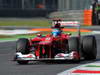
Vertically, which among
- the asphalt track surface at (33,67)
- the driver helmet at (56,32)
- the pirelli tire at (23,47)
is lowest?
the asphalt track surface at (33,67)

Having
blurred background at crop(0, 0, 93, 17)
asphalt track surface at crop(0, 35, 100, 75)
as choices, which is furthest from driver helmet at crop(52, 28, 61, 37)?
blurred background at crop(0, 0, 93, 17)

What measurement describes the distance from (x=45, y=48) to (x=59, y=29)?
1007 millimetres

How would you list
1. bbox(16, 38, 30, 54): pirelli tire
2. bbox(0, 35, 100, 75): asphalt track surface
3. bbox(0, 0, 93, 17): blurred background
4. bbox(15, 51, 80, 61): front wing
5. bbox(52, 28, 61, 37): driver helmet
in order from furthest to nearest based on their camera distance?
1. bbox(0, 0, 93, 17): blurred background
2. bbox(52, 28, 61, 37): driver helmet
3. bbox(16, 38, 30, 54): pirelli tire
4. bbox(15, 51, 80, 61): front wing
5. bbox(0, 35, 100, 75): asphalt track surface

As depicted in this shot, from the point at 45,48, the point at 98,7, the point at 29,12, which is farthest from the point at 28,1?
the point at 45,48

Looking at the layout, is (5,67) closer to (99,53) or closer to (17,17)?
(99,53)

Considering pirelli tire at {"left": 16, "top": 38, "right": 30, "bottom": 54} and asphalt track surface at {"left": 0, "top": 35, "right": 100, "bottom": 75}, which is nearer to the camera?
asphalt track surface at {"left": 0, "top": 35, "right": 100, "bottom": 75}

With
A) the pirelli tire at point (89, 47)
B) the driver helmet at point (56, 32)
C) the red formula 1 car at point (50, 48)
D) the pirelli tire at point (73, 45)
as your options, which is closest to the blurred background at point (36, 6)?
the pirelli tire at point (89, 47)

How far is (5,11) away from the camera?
48438 mm

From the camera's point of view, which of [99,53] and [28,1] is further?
[28,1]

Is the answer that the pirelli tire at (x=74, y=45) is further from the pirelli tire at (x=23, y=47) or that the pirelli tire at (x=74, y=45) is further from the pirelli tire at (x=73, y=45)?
the pirelli tire at (x=23, y=47)

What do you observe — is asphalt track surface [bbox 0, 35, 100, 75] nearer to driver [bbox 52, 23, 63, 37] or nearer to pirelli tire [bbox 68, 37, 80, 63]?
pirelli tire [bbox 68, 37, 80, 63]

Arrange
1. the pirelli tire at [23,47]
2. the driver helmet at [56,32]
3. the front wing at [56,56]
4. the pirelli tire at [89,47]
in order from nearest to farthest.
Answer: the front wing at [56,56]
the pirelli tire at [23,47]
the driver helmet at [56,32]
the pirelli tire at [89,47]

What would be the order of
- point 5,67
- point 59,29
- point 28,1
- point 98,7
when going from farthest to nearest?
1. point 28,1
2. point 98,7
3. point 59,29
4. point 5,67

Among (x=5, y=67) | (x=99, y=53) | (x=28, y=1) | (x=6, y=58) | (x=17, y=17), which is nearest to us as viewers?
(x=5, y=67)
